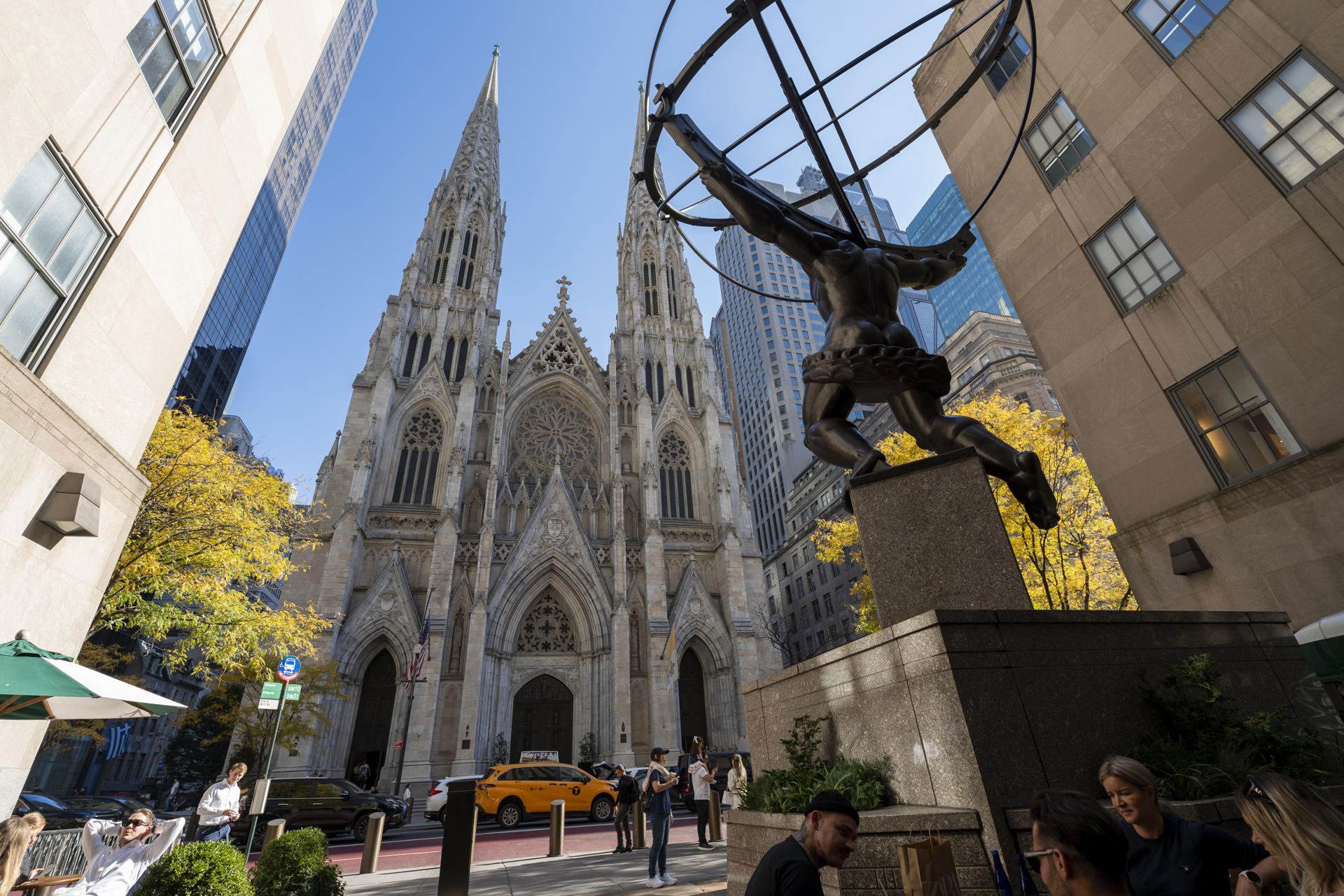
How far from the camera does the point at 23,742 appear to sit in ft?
25.0

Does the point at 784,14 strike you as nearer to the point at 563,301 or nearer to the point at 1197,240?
the point at 1197,240

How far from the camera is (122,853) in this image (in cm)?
538

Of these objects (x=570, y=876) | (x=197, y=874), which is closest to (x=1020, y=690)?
(x=197, y=874)

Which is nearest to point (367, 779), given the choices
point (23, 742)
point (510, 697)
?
point (510, 697)

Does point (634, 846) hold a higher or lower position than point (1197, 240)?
lower

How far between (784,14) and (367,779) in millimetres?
29402

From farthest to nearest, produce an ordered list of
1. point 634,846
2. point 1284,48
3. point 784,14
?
point 634,846 → point 1284,48 → point 784,14

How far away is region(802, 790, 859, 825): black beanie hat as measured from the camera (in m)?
2.81

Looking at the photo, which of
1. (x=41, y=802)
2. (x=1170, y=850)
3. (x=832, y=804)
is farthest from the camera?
(x=41, y=802)

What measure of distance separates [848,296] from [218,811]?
31.9ft

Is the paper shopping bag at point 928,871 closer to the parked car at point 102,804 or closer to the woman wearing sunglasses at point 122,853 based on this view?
the woman wearing sunglasses at point 122,853

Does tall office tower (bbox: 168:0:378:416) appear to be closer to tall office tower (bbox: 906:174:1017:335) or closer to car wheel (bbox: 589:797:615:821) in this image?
car wheel (bbox: 589:797:615:821)

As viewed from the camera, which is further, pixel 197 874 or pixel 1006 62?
pixel 1006 62

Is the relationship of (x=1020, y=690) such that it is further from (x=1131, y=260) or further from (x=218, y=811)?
(x=1131, y=260)
